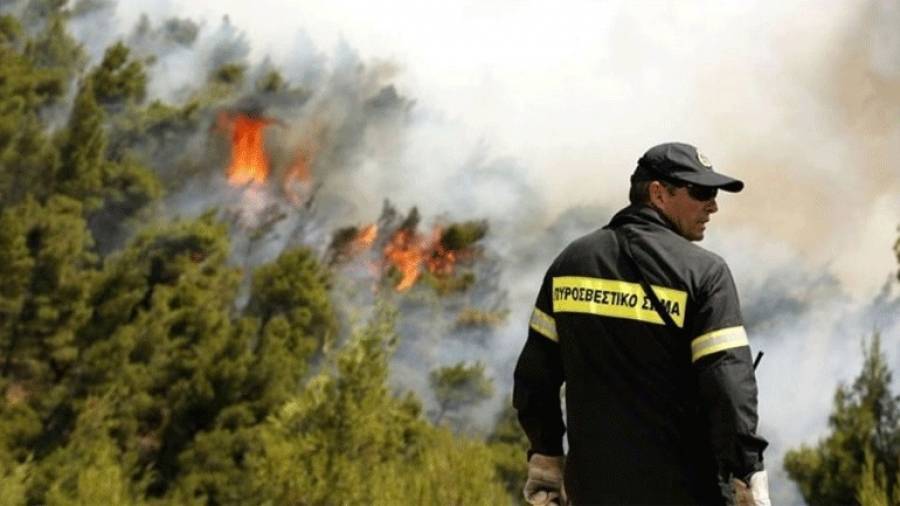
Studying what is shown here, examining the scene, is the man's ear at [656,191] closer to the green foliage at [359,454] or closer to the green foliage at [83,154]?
the green foliage at [359,454]

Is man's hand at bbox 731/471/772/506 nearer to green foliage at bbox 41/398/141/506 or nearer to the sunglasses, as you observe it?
the sunglasses

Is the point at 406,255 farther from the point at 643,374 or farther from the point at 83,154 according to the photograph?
the point at 643,374

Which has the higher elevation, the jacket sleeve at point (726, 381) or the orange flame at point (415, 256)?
the orange flame at point (415, 256)

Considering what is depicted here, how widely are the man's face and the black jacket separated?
4 cm

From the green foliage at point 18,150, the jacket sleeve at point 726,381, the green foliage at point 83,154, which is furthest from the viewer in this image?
the green foliage at point 83,154

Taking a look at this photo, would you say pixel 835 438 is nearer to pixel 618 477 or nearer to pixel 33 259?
pixel 33 259

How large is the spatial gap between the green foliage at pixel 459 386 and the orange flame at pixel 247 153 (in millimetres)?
10883

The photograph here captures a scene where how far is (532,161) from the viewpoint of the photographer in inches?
2080

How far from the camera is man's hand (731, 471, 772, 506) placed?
2982 millimetres

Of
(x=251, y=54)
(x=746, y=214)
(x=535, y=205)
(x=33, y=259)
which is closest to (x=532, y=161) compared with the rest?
(x=535, y=205)

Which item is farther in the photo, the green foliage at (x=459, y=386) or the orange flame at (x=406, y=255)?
the orange flame at (x=406, y=255)

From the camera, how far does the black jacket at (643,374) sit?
3016 millimetres

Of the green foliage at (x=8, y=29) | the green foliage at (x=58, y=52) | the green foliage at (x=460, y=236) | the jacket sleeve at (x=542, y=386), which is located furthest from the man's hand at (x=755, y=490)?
the green foliage at (x=460, y=236)

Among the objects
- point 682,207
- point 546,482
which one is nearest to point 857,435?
point 546,482
